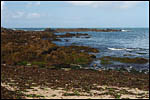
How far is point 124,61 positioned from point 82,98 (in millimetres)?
23712

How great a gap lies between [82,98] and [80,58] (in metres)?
22.4

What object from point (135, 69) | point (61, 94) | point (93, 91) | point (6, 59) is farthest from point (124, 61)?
point (61, 94)

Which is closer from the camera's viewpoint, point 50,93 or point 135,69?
point 50,93

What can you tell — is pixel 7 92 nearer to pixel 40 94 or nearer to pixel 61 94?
pixel 40 94

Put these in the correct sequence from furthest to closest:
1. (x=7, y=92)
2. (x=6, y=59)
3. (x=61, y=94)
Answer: (x=6, y=59), (x=61, y=94), (x=7, y=92)

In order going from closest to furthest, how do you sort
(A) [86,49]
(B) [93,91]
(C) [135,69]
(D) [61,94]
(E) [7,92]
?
(E) [7,92], (D) [61,94], (B) [93,91], (C) [135,69], (A) [86,49]

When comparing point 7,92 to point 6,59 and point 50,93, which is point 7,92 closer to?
point 50,93

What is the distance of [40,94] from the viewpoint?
14.7 metres

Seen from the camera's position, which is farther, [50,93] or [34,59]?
[34,59]

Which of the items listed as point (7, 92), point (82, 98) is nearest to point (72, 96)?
point (82, 98)

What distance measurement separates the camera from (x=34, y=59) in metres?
34.7

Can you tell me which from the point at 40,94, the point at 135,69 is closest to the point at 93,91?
the point at 40,94

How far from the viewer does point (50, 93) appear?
49.8ft

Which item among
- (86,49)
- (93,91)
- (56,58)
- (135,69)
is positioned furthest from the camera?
(86,49)
